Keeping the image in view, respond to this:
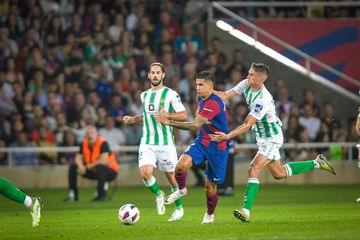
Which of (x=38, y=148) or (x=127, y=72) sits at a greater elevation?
(x=127, y=72)

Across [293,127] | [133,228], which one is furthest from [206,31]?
[133,228]

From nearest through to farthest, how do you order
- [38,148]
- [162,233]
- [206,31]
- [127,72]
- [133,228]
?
[162,233], [133,228], [38,148], [127,72], [206,31]

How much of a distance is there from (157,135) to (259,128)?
1767 millimetres

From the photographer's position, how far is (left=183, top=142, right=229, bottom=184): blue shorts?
13.6m

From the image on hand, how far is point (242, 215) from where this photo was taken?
43.1 feet

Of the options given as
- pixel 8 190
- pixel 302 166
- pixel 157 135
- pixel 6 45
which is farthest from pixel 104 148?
pixel 8 190

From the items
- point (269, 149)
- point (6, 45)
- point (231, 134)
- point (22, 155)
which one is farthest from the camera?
point (6, 45)

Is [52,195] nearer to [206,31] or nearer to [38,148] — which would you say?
[38,148]

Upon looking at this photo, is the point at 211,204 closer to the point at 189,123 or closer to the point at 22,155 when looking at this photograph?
the point at 189,123

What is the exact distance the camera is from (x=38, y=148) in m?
22.6

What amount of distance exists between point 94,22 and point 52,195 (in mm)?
5700

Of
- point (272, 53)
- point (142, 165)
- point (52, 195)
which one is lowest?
point (52, 195)

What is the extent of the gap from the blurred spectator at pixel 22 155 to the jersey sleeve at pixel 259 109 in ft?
34.2

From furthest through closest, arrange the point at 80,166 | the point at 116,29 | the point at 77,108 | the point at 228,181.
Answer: the point at 116,29 → the point at 77,108 → the point at 228,181 → the point at 80,166
